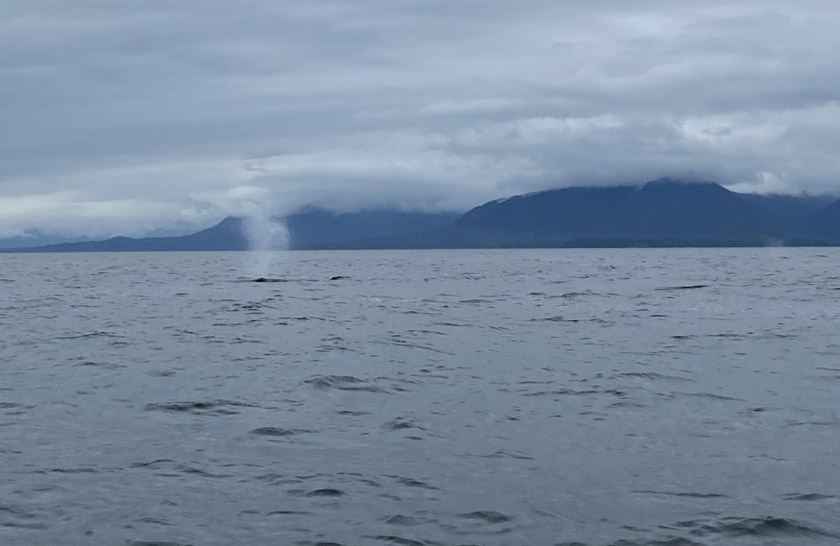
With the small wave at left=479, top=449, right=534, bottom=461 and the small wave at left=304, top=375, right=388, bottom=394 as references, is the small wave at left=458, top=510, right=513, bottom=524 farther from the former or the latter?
the small wave at left=304, top=375, right=388, bottom=394

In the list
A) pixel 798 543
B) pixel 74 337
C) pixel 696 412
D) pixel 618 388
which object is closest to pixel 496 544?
pixel 798 543

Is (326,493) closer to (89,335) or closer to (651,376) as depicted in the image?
(651,376)

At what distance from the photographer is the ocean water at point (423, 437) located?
12.4 metres

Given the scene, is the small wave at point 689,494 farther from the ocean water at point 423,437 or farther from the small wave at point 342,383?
the small wave at point 342,383

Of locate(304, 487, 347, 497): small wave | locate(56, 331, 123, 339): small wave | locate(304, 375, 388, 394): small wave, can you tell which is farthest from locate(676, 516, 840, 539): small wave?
locate(56, 331, 123, 339): small wave

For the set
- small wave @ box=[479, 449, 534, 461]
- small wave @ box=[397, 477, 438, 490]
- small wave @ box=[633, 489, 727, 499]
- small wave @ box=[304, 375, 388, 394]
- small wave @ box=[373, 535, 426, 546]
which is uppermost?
small wave @ box=[304, 375, 388, 394]

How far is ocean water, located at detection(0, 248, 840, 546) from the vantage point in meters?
12.4

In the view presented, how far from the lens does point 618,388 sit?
73.1ft

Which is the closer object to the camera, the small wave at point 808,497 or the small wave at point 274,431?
the small wave at point 808,497

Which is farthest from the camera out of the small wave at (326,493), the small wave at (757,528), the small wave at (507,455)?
the small wave at (507,455)

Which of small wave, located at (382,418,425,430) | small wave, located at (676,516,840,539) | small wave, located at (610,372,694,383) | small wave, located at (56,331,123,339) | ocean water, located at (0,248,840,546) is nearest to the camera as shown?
small wave, located at (676,516,840,539)

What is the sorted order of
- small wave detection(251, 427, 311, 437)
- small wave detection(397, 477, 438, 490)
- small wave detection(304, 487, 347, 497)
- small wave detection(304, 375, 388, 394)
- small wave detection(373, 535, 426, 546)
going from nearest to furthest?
small wave detection(373, 535, 426, 546)
small wave detection(304, 487, 347, 497)
small wave detection(397, 477, 438, 490)
small wave detection(251, 427, 311, 437)
small wave detection(304, 375, 388, 394)

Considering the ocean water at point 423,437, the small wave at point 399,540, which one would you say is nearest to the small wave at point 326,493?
the ocean water at point 423,437

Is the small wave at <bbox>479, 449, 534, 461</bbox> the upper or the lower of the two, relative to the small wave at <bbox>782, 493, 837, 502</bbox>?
upper
